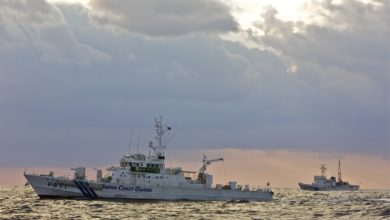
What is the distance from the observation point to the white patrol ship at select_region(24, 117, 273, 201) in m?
93.6

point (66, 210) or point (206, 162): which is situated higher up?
Result: point (206, 162)

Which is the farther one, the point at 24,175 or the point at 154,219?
the point at 24,175

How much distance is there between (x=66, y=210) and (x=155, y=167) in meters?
27.8

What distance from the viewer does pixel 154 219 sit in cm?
5931

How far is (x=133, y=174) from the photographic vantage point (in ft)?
313

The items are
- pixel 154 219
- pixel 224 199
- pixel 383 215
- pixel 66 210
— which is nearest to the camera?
pixel 154 219

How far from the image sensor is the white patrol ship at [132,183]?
9356 centimetres

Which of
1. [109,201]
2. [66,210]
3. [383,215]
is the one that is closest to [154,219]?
[66,210]

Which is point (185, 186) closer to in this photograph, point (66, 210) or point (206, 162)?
point (206, 162)

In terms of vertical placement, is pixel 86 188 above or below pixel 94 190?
above

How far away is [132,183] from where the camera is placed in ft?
311

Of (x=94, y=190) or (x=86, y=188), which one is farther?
(x=94, y=190)

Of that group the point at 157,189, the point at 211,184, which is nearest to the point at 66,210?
the point at 157,189

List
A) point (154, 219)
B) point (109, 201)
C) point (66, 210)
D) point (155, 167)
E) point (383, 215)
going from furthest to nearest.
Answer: point (155, 167)
point (109, 201)
point (66, 210)
point (383, 215)
point (154, 219)
